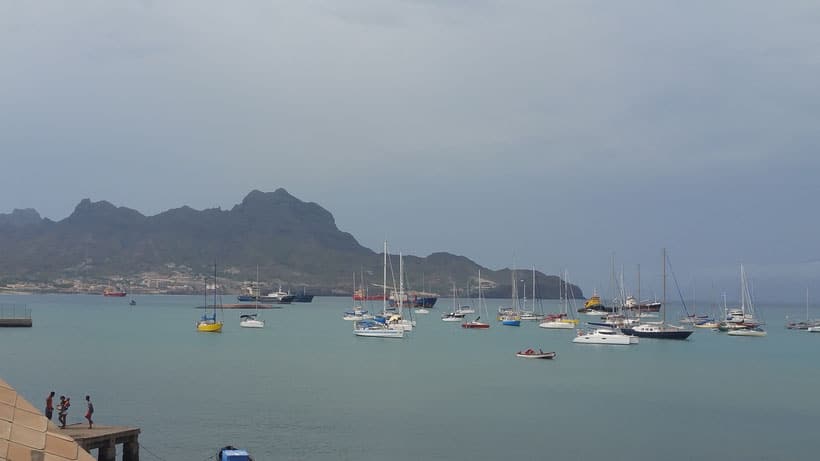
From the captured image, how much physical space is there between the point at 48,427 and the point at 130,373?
60.5 m

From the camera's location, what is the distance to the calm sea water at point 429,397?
42875mm

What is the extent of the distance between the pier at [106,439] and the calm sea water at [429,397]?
253 cm

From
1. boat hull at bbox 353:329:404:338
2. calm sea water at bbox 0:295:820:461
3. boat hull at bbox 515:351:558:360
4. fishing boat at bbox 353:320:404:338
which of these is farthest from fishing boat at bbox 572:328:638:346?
fishing boat at bbox 353:320:404:338

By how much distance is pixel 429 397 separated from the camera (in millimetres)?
60250

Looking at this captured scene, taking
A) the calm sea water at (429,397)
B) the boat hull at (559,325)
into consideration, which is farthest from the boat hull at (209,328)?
the boat hull at (559,325)

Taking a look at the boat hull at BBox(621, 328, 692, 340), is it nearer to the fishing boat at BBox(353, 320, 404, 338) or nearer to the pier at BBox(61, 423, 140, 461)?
the fishing boat at BBox(353, 320, 404, 338)

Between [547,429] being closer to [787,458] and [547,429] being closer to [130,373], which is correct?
[787,458]

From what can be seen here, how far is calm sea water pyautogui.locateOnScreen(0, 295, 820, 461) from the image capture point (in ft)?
141

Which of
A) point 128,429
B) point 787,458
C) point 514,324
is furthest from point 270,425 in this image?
point 514,324

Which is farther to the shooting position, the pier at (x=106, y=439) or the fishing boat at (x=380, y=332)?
the fishing boat at (x=380, y=332)

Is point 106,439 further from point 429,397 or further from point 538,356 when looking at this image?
point 538,356

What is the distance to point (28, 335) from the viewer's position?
389 ft

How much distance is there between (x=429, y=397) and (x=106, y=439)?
29.6m

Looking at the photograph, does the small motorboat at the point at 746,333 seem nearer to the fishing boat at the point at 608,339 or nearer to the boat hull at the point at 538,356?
the fishing boat at the point at 608,339
